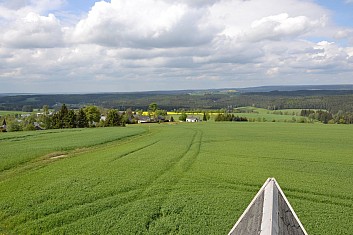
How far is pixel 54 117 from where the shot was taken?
80.0 metres

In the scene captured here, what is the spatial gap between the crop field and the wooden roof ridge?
34.9 feet

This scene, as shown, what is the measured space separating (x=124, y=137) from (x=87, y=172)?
2677cm

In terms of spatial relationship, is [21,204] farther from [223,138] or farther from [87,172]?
[223,138]

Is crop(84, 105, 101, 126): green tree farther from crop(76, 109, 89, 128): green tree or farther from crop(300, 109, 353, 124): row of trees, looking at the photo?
crop(300, 109, 353, 124): row of trees

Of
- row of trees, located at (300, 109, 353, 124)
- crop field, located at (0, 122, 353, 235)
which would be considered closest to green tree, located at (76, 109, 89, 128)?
crop field, located at (0, 122, 353, 235)

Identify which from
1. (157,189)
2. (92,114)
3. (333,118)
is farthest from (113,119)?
(333,118)

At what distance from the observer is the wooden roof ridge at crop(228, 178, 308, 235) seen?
365 centimetres

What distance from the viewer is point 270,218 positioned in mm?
3693

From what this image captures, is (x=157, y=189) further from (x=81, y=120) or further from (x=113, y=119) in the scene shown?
(x=113, y=119)

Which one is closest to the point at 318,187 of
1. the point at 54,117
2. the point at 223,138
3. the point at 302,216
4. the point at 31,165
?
the point at 302,216

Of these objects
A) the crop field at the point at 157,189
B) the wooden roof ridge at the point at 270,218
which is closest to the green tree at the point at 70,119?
the crop field at the point at 157,189

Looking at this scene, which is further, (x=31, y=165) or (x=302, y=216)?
(x=31, y=165)

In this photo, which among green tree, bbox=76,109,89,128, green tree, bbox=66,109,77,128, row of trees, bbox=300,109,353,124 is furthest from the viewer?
row of trees, bbox=300,109,353,124

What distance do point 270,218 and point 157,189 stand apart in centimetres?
1765
